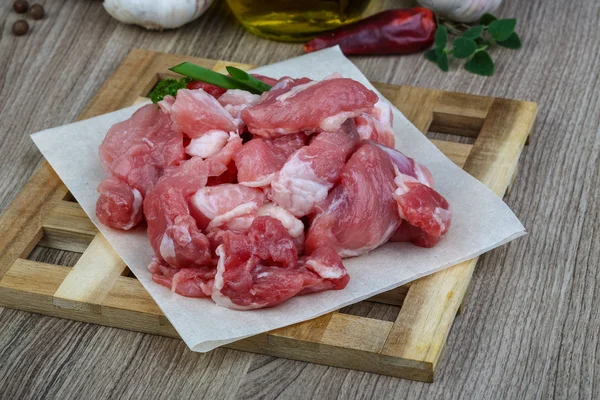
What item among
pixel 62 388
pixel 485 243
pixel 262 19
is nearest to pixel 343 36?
pixel 262 19

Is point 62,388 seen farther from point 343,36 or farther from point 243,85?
point 343,36

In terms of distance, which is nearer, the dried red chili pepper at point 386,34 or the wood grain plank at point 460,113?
the wood grain plank at point 460,113

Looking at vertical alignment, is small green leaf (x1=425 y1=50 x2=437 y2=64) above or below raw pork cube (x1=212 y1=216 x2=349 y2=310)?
below

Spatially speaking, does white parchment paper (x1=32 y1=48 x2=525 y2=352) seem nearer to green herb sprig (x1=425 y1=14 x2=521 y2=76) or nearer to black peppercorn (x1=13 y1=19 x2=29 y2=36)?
green herb sprig (x1=425 y1=14 x2=521 y2=76)

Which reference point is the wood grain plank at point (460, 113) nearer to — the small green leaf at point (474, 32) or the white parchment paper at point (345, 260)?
the white parchment paper at point (345, 260)

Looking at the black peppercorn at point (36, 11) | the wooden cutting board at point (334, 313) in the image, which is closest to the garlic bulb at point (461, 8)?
the wooden cutting board at point (334, 313)

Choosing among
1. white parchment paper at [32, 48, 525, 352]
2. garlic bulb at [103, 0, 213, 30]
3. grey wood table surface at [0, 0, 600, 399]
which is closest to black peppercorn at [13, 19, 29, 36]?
grey wood table surface at [0, 0, 600, 399]

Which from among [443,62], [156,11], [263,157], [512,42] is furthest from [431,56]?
[263,157]
